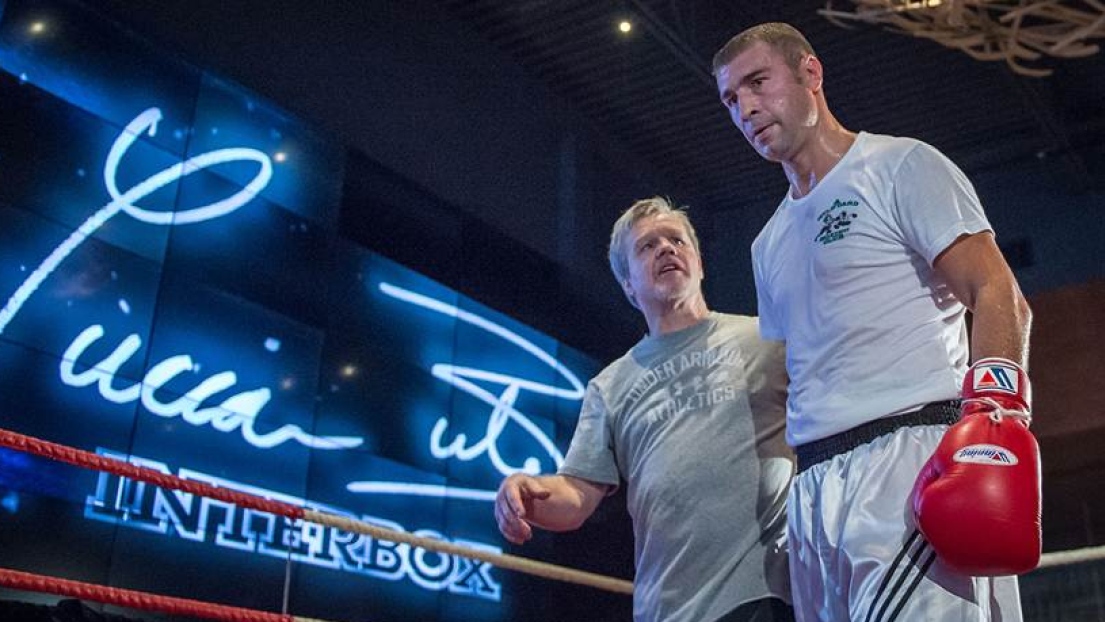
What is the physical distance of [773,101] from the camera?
4.68 ft

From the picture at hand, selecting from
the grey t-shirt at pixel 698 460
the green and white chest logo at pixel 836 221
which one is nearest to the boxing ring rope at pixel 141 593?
the grey t-shirt at pixel 698 460

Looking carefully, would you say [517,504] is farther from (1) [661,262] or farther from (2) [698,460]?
(1) [661,262]

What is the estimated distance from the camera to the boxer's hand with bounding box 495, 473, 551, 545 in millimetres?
1657

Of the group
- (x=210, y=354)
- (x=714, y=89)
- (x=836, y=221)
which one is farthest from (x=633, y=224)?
(x=714, y=89)

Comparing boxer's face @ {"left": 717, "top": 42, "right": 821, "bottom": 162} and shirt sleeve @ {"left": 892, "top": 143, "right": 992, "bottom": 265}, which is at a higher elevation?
boxer's face @ {"left": 717, "top": 42, "right": 821, "bottom": 162}

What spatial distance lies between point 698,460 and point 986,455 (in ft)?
2.37

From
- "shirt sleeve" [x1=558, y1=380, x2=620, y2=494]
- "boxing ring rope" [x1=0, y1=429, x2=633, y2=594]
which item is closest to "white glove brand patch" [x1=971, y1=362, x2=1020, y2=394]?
"shirt sleeve" [x1=558, y1=380, x2=620, y2=494]

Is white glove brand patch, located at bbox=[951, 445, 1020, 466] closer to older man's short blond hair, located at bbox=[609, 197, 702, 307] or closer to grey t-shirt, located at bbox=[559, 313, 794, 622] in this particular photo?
grey t-shirt, located at bbox=[559, 313, 794, 622]

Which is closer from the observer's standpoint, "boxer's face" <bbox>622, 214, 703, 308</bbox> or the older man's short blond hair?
"boxer's face" <bbox>622, 214, 703, 308</bbox>

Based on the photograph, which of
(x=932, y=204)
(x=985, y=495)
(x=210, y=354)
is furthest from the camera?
(x=210, y=354)

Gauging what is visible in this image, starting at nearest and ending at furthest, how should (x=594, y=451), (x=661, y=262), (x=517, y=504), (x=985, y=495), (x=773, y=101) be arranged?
1. (x=985, y=495)
2. (x=773, y=101)
3. (x=517, y=504)
4. (x=594, y=451)
5. (x=661, y=262)

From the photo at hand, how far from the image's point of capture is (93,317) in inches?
150

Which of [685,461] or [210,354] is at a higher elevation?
[210,354]

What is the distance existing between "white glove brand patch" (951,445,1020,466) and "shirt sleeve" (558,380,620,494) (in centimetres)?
88
